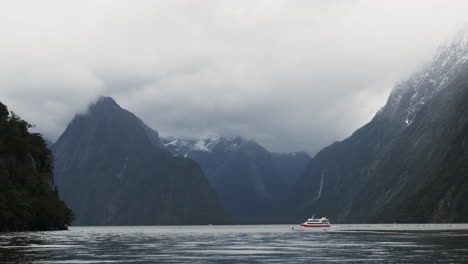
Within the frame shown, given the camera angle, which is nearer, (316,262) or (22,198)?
(316,262)

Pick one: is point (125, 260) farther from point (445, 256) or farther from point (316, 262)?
point (445, 256)

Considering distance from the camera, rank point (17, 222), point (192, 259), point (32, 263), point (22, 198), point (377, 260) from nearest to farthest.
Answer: point (32, 263) < point (377, 260) < point (192, 259) < point (17, 222) < point (22, 198)

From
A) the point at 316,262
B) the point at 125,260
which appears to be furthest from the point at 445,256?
the point at 125,260

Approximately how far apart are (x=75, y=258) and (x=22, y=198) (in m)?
131

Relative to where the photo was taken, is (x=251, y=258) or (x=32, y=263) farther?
(x=251, y=258)

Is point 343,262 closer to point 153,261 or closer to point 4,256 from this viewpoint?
point 153,261

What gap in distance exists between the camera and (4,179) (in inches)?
7628

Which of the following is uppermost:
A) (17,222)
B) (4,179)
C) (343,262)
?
(4,179)

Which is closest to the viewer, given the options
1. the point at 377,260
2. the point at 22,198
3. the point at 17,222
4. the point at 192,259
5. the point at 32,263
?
the point at 32,263

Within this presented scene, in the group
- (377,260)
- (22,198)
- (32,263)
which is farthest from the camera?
(22,198)

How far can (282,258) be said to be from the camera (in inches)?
2714

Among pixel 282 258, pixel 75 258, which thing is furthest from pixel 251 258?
pixel 75 258

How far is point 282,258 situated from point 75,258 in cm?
2053

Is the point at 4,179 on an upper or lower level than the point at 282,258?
upper
